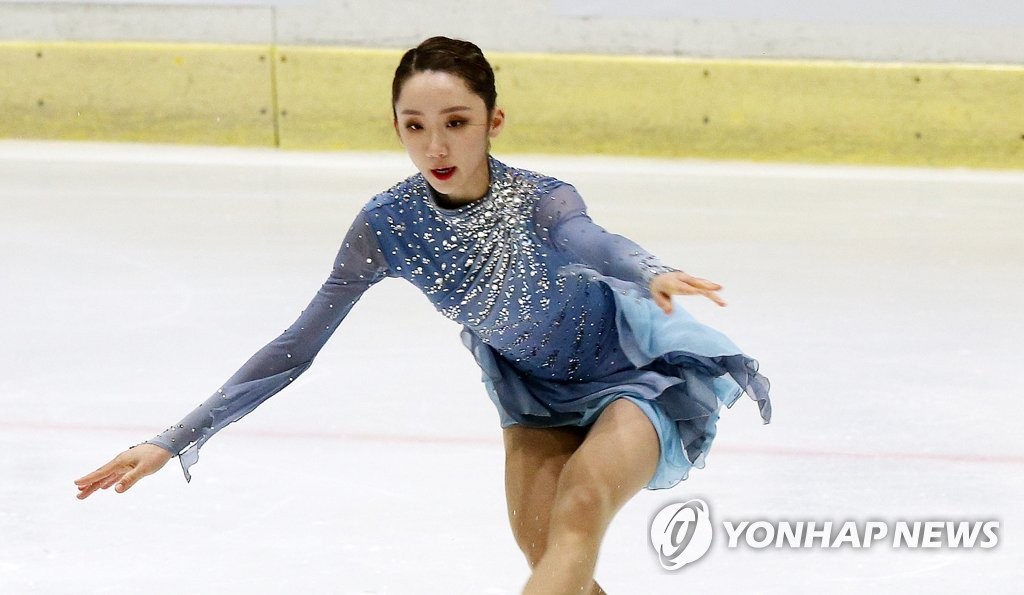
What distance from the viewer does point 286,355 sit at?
2.11 m

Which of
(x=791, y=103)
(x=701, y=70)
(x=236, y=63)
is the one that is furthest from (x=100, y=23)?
(x=791, y=103)

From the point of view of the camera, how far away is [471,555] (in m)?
2.50

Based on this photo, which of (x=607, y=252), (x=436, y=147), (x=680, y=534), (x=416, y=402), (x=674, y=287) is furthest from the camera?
(x=416, y=402)

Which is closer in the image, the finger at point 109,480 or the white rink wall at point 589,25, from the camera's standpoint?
the finger at point 109,480

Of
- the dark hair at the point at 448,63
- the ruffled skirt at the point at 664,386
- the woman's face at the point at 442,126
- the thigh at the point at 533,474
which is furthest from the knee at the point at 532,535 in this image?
the dark hair at the point at 448,63

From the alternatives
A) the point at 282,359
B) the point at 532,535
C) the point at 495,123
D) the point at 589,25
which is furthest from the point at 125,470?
the point at 589,25

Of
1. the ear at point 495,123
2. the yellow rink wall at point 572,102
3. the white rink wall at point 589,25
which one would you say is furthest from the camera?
the white rink wall at point 589,25

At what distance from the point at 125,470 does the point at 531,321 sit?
64 centimetres

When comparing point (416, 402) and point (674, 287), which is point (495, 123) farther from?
point (416, 402)

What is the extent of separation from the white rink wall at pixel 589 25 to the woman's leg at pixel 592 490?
18.0 feet

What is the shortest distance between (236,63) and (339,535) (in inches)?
203

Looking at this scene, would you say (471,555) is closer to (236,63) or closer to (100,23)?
(236,63)

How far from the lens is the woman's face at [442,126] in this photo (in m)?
1.99

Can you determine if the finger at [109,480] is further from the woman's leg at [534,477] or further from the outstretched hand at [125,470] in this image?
the woman's leg at [534,477]
